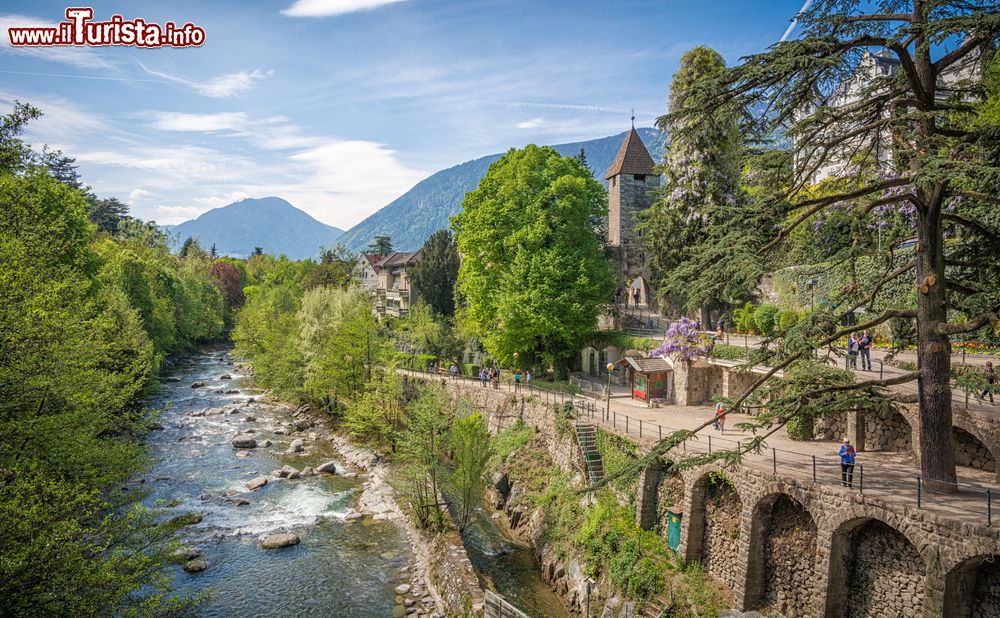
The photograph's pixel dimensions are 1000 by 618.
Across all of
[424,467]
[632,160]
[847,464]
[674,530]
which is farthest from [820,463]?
[632,160]

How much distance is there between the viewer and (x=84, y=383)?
16.5 meters

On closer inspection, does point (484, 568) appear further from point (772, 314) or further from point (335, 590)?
point (772, 314)

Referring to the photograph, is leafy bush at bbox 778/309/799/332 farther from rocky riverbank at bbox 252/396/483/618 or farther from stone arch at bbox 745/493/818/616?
rocky riverbank at bbox 252/396/483/618

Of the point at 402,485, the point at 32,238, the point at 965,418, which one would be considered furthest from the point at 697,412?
the point at 32,238

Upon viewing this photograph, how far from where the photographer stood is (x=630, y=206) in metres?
48.5

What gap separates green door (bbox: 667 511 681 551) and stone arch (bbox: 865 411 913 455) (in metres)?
6.29

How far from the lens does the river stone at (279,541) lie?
2248 centimetres

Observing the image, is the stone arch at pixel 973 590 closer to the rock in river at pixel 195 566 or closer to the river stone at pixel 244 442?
the rock in river at pixel 195 566

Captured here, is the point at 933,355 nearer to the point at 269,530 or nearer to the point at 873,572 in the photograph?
the point at 873,572

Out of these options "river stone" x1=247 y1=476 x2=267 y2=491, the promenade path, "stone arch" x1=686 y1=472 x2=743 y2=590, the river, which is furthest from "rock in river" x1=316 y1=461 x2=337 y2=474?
"stone arch" x1=686 y1=472 x2=743 y2=590

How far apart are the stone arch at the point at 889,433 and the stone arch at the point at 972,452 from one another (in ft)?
3.78

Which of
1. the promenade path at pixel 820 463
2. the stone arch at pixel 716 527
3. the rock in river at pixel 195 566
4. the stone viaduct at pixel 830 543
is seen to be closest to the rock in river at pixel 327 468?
the rock in river at pixel 195 566

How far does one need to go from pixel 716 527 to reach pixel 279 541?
633 inches

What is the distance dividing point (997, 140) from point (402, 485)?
22296 millimetres
